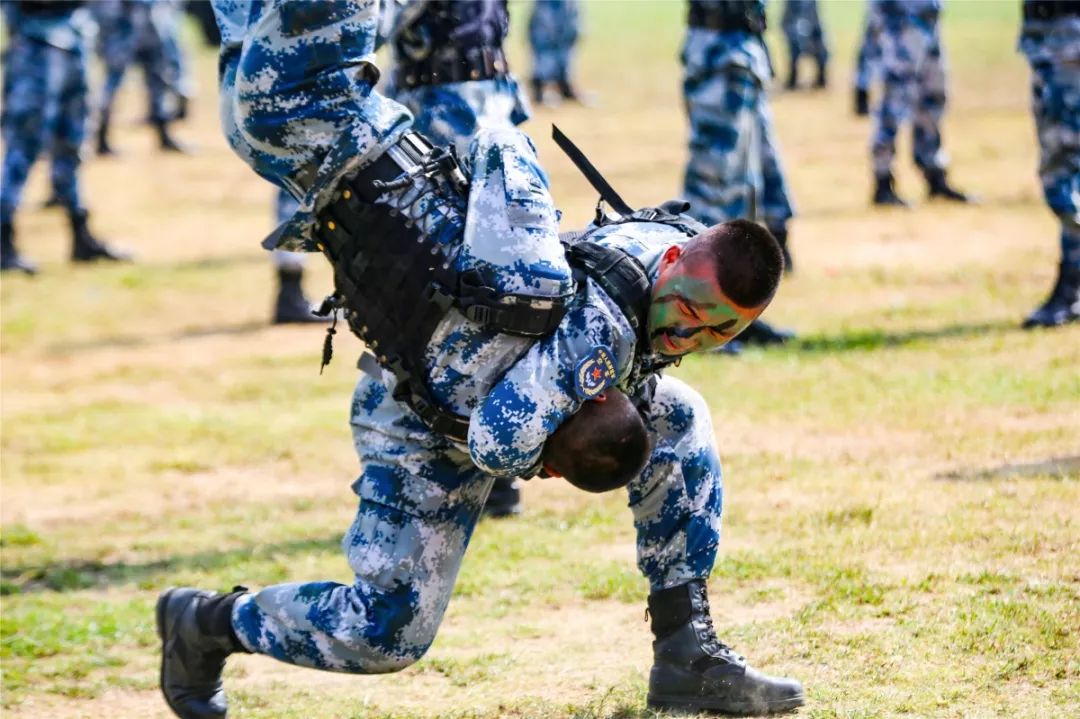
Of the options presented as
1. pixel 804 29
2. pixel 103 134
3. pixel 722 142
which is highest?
pixel 804 29

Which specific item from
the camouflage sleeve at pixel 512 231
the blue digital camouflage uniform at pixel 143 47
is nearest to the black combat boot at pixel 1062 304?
the camouflage sleeve at pixel 512 231

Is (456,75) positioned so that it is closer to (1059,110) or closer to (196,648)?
(196,648)

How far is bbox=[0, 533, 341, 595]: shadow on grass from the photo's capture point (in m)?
5.88

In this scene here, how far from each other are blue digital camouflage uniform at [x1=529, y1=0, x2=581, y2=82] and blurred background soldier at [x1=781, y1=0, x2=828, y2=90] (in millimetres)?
3219

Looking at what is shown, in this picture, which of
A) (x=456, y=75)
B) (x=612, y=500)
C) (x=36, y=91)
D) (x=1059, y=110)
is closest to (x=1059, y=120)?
(x=1059, y=110)

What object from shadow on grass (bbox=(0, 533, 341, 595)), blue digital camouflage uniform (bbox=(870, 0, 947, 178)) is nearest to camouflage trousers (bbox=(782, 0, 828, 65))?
blue digital camouflage uniform (bbox=(870, 0, 947, 178))

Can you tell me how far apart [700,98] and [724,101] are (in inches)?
5.9

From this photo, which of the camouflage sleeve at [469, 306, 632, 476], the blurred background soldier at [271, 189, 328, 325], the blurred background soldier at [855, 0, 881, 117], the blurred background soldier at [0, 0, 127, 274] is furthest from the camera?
the blurred background soldier at [855, 0, 881, 117]

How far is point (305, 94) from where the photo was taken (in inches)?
144

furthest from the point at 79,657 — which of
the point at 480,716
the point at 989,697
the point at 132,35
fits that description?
the point at 132,35

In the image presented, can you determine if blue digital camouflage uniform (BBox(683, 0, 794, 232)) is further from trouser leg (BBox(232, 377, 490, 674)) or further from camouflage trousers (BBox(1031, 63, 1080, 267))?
trouser leg (BBox(232, 377, 490, 674))

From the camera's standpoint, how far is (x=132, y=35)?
17.6 meters

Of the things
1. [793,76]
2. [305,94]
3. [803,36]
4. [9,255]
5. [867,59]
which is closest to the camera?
[305,94]

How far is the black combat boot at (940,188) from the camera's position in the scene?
519 inches
